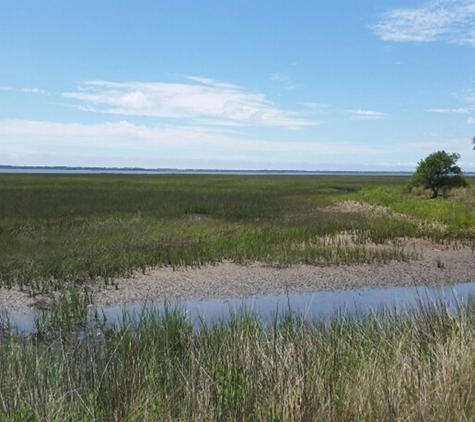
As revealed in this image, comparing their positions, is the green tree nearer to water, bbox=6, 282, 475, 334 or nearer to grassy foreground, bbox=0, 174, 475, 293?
grassy foreground, bbox=0, 174, 475, 293

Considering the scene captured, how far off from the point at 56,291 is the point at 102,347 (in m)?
6.67

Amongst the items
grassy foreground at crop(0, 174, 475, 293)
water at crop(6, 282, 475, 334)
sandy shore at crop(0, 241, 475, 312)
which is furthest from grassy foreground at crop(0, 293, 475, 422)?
grassy foreground at crop(0, 174, 475, 293)

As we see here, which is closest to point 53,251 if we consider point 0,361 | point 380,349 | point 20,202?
point 0,361

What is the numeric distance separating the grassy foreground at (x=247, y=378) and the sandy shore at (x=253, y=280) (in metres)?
5.46

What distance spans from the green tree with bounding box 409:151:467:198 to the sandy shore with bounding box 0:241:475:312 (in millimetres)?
21344

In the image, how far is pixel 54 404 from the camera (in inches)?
185

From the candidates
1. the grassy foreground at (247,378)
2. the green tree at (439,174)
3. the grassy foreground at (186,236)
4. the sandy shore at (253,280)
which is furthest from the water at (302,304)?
the green tree at (439,174)

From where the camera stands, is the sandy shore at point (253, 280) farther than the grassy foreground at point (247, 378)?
Yes

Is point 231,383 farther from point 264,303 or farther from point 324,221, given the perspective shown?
point 324,221

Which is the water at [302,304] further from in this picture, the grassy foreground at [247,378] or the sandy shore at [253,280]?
the grassy foreground at [247,378]

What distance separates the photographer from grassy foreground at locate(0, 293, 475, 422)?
16.2 ft

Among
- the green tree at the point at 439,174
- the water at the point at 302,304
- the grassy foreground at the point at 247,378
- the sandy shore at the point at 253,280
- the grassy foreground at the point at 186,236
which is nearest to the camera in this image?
the grassy foreground at the point at 247,378

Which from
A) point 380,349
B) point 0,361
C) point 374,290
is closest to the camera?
point 0,361

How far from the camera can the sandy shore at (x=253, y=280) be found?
12719 millimetres
